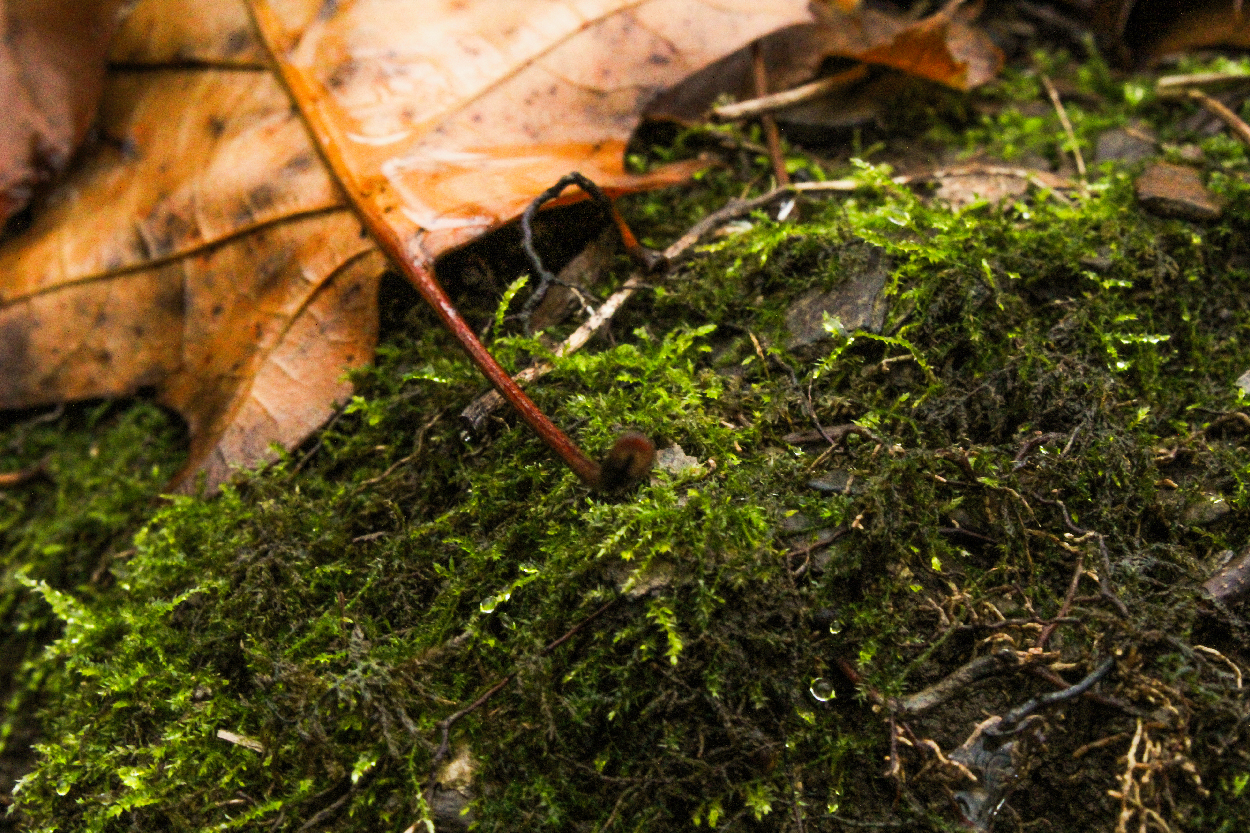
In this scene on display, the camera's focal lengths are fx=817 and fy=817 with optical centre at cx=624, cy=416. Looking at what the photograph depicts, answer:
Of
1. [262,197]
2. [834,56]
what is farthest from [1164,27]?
[262,197]

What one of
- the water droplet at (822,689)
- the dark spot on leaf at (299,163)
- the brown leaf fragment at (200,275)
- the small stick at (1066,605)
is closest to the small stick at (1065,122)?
the small stick at (1066,605)

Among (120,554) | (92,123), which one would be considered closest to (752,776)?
(120,554)

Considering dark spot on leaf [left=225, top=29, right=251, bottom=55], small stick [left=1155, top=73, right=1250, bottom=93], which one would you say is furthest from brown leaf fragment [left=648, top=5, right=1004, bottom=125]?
dark spot on leaf [left=225, top=29, right=251, bottom=55]

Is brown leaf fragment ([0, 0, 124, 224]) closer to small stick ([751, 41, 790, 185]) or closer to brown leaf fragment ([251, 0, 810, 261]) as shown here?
brown leaf fragment ([251, 0, 810, 261])

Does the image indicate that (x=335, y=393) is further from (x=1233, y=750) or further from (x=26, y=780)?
(x=1233, y=750)

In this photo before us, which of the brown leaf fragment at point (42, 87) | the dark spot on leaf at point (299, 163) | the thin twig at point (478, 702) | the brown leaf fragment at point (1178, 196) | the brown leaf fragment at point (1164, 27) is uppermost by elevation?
the brown leaf fragment at point (42, 87)

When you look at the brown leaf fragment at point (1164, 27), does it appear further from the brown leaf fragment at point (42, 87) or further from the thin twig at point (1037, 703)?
the brown leaf fragment at point (42, 87)
